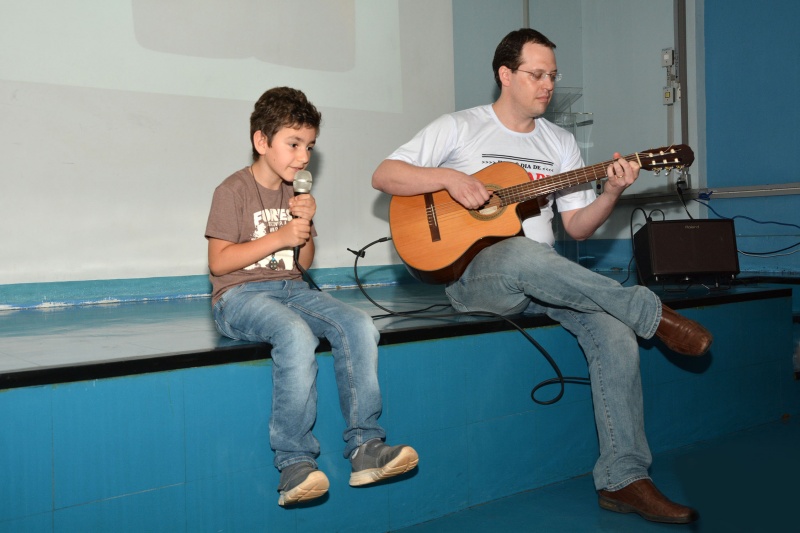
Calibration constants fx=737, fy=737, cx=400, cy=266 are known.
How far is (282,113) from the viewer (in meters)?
1.78

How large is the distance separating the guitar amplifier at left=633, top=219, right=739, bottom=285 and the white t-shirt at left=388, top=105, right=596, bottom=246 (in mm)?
615

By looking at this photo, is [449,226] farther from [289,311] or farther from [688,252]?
[688,252]

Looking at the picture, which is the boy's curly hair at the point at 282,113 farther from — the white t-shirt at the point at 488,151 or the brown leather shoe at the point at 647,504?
the brown leather shoe at the point at 647,504

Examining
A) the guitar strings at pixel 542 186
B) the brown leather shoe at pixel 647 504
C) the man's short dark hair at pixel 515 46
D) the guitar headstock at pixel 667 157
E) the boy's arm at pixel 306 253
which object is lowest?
the brown leather shoe at pixel 647 504

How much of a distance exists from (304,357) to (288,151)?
0.54m

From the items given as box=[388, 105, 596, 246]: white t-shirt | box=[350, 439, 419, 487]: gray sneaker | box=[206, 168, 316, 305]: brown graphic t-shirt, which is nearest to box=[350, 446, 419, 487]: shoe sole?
box=[350, 439, 419, 487]: gray sneaker

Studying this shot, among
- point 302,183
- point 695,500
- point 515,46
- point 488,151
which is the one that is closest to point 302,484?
point 302,183

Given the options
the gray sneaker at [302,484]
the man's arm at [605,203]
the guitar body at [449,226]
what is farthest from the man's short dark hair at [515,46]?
the gray sneaker at [302,484]

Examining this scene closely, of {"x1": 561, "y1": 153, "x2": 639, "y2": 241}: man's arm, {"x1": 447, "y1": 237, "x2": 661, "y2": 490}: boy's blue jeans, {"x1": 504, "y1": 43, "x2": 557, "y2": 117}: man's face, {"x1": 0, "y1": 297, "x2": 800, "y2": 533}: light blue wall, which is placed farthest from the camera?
{"x1": 504, "y1": 43, "x2": 557, "y2": 117}: man's face

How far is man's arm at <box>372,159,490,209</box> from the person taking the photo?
2109mm

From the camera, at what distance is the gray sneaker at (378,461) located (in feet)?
4.87

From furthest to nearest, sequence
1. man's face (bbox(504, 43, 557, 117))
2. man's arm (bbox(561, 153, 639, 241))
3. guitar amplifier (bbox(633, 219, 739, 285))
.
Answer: guitar amplifier (bbox(633, 219, 739, 285)), man's face (bbox(504, 43, 557, 117)), man's arm (bbox(561, 153, 639, 241))

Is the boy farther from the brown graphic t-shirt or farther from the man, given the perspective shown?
the man

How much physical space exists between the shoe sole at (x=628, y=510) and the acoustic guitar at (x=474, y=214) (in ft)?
2.47
